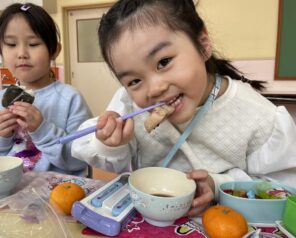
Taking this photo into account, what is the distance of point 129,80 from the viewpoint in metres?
0.70

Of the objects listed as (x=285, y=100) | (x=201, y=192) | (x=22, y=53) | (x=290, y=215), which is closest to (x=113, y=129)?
(x=201, y=192)

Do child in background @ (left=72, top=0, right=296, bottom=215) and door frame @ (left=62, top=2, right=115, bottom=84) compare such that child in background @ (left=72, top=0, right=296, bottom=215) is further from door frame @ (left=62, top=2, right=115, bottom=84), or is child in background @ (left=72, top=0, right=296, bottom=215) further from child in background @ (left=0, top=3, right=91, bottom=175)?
door frame @ (left=62, top=2, right=115, bottom=84)

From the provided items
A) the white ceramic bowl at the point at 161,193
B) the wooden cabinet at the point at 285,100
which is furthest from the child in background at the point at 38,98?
the wooden cabinet at the point at 285,100

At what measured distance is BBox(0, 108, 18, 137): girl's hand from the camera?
3.13 ft

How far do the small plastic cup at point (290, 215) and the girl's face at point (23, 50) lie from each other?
3.11ft

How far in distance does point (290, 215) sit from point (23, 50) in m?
1.00

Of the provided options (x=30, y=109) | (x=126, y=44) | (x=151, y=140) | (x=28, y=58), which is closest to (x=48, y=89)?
(x=28, y=58)

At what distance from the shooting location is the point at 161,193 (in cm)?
69

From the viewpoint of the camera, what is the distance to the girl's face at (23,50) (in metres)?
1.08

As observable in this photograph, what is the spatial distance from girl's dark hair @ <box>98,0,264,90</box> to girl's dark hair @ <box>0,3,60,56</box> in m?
0.44

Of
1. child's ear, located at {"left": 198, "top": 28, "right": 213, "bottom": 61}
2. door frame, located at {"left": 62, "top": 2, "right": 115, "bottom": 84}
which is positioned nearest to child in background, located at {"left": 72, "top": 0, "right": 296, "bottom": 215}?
child's ear, located at {"left": 198, "top": 28, "right": 213, "bottom": 61}

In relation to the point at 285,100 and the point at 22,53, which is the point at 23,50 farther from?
the point at 285,100

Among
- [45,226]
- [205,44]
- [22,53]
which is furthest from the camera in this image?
[22,53]

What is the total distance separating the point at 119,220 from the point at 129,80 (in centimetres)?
31
